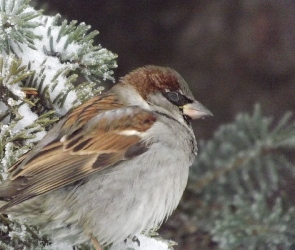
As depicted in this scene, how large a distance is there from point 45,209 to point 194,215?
0.96m

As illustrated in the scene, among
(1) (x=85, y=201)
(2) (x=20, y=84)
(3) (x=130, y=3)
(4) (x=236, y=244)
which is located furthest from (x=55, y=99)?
(3) (x=130, y=3)

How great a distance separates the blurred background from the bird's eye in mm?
1292

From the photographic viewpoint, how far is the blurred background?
4.27 meters

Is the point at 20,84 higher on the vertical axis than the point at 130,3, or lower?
lower

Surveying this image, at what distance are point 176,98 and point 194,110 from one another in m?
0.10

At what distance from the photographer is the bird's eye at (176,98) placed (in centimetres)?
303

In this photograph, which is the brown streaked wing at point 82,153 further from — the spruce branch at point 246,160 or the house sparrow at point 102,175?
the spruce branch at point 246,160

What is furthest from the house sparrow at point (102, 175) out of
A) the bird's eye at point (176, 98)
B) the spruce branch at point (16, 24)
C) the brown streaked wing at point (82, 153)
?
the spruce branch at point (16, 24)

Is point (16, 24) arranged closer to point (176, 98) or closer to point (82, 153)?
point (82, 153)

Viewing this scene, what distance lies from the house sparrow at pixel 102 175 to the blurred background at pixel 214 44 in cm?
145

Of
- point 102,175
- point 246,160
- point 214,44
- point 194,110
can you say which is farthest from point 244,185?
point 214,44

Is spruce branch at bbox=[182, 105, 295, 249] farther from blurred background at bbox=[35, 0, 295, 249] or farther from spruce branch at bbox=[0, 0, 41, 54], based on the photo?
spruce branch at bbox=[0, 0, 41, 54]

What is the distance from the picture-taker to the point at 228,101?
173 inches

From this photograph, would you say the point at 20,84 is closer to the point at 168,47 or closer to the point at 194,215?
the point at 194,215
